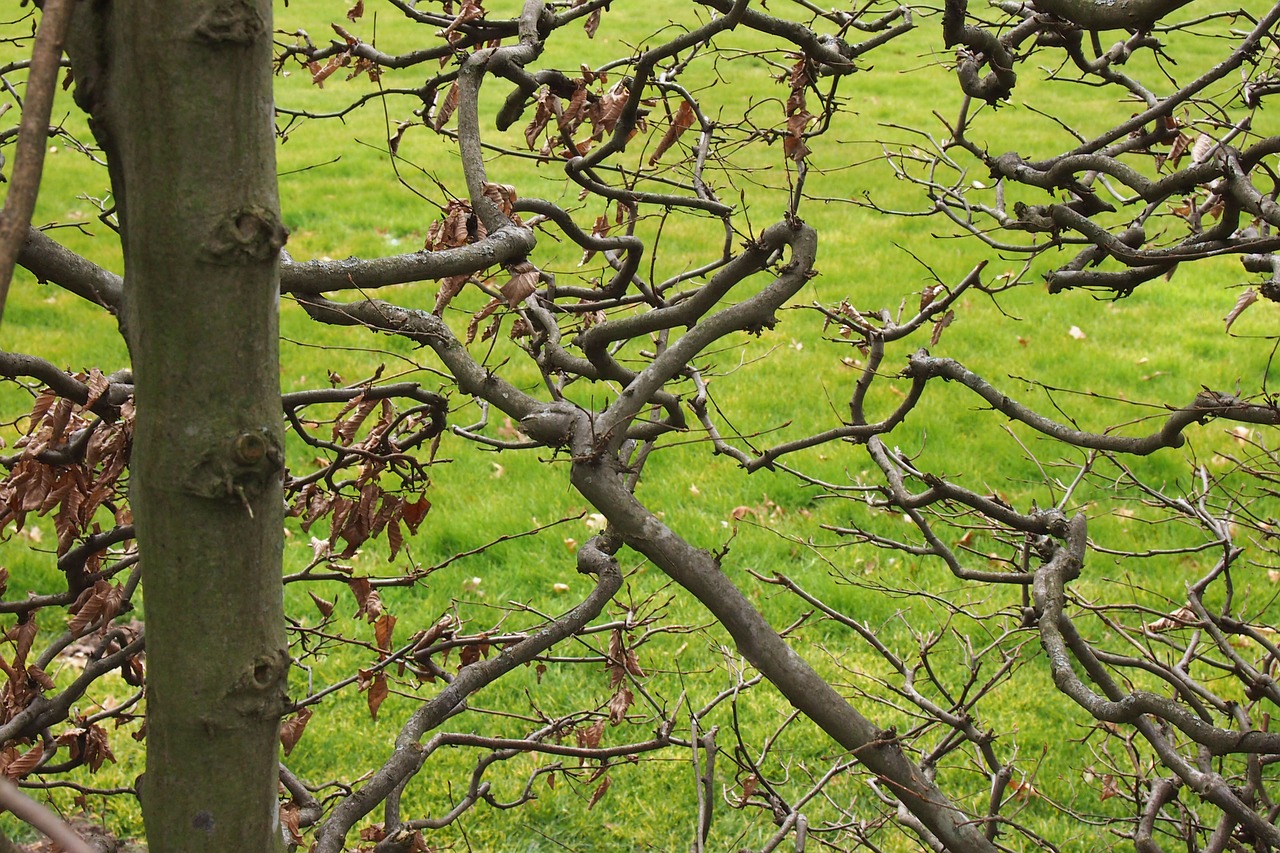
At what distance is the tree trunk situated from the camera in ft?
3.17

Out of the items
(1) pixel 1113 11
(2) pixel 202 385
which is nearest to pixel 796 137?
(1) pixel 1113 11

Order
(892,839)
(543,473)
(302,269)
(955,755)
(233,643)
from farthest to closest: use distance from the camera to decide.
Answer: (543,473)
(955,755)
(892,839)
(302,269)
(233,643)

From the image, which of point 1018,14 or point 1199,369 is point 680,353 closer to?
point 1018,14

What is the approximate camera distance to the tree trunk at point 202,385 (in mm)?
967

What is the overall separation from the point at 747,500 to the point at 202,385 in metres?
4.25

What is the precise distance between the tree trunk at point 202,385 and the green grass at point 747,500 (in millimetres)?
597

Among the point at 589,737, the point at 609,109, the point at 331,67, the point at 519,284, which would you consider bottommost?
the point at 589,737

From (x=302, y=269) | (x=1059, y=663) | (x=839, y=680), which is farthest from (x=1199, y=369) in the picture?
(x=302, y=269)

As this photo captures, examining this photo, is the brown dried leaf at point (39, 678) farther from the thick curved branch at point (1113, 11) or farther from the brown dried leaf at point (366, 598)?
the thick curved branch at point (1113, 11)

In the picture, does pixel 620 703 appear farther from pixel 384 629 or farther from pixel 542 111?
pixel 542 111

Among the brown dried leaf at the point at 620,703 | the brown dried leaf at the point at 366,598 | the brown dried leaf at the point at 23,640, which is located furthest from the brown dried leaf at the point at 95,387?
the brown dried leaf at the point at 620,703

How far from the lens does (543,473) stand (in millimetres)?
5387

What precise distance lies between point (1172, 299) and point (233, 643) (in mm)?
7500

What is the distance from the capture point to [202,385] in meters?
1.05
